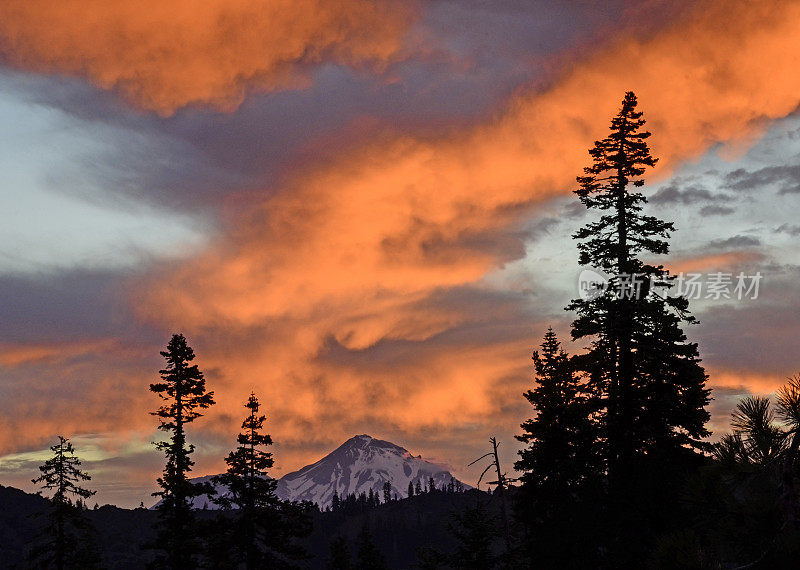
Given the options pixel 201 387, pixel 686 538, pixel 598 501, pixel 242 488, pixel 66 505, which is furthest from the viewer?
pixel 66 505

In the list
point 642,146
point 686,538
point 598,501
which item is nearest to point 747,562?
point 686,538

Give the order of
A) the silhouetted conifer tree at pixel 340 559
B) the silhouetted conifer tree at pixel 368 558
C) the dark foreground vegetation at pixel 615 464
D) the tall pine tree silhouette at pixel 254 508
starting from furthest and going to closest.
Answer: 1. the silhouetted conifer tree at pixel 340 559
2. the silhouetted conifer tree at pixel 368 558
3. the tall pine tree silhouette at pixel 254 508
4. the dark foreground vegetation at pixel 615 464

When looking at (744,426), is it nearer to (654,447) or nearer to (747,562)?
(747,562)

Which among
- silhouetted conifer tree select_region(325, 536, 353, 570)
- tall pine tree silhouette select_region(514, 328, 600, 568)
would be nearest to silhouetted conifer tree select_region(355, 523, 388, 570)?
silhouetted conifer tree select_region(325, 536, 353, 570)

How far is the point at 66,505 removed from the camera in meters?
46.0

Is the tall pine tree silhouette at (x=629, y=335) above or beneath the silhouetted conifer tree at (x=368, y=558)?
above

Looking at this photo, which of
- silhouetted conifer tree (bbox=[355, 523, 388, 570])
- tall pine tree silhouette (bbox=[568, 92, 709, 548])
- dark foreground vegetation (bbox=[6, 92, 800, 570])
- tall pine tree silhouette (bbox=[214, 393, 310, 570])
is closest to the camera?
dark foreground vegetation (bbox=[6, 92, 800, 570])

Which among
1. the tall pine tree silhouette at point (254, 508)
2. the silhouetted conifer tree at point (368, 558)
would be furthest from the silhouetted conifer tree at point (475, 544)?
the silhouetted conifer tree at point (368, 558)

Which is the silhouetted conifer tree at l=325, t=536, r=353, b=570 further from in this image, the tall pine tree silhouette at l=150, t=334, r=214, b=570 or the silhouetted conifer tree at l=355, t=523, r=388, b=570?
the tall pine tree silhouette at l=150, t=334, r=214, b=570

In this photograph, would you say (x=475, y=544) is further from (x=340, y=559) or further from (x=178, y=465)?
(x=340, y=559)

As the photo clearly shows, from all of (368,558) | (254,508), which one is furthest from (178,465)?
(368,558)

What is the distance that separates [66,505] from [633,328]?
1406 inches

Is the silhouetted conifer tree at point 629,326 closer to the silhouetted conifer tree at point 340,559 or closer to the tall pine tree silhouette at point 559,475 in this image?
the tall pine tree silhouette at point 559,475

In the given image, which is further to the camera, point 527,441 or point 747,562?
point 527,441
